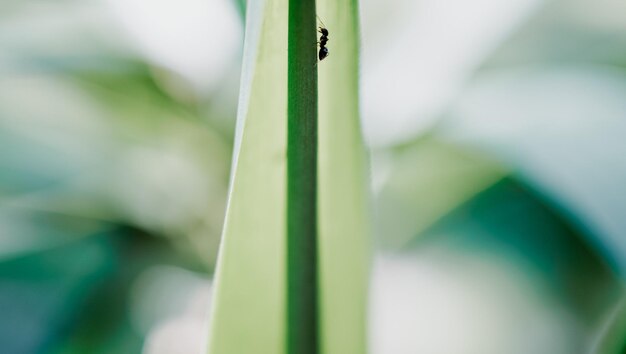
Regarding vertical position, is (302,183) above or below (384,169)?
below

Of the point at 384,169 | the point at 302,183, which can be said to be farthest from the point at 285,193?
the point at 384,169

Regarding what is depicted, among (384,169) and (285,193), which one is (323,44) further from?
(384,169)

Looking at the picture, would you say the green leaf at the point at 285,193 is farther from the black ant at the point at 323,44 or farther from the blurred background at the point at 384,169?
the blurred background at the point at 384,169

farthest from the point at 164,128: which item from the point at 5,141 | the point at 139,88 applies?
the point at 5,141

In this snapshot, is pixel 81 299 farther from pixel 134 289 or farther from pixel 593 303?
pixel 593 303

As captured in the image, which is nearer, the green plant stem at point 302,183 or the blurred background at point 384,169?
the green plant stem at point 302,183

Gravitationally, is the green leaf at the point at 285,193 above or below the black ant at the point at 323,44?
below

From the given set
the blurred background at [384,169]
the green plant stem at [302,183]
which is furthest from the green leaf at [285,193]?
the blurred background at [384,169]
